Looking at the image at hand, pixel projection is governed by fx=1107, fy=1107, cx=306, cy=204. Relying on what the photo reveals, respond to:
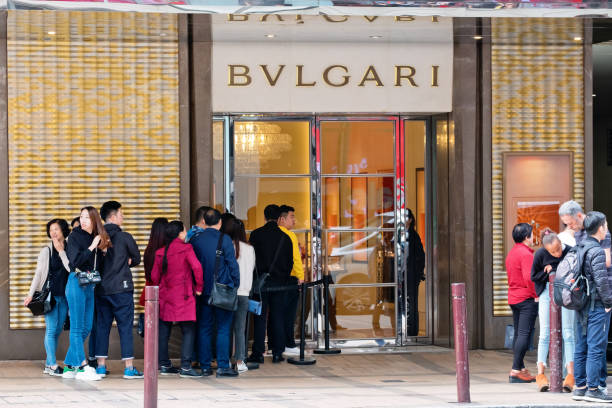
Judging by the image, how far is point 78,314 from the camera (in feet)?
35.3

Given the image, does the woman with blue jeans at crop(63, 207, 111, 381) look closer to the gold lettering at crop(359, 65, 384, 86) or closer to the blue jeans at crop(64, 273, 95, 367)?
the blue jeans at crop(64, 273, 95, 367)

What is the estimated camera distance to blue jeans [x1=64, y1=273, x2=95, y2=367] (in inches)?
421

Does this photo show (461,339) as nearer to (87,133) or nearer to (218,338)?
(218,338)

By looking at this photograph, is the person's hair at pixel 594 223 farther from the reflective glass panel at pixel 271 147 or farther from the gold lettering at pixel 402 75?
the reflective glass panel at pixel 271 147

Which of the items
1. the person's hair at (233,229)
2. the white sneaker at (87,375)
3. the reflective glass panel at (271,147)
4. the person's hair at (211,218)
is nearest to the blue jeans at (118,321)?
the white sneaker at (87,375)

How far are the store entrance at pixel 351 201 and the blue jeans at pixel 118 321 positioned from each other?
8.03 ft

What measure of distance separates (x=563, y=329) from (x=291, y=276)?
138 inches

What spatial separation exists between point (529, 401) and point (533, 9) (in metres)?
3.63

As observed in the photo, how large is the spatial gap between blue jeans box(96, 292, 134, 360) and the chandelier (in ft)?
8.91

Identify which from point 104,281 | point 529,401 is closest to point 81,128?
point 104,281

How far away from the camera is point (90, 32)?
462 inches

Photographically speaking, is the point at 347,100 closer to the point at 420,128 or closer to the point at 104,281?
the point at 420,128

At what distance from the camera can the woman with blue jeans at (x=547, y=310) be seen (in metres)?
9.84

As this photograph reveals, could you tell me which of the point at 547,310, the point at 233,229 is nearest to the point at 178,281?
the point at 233,229
